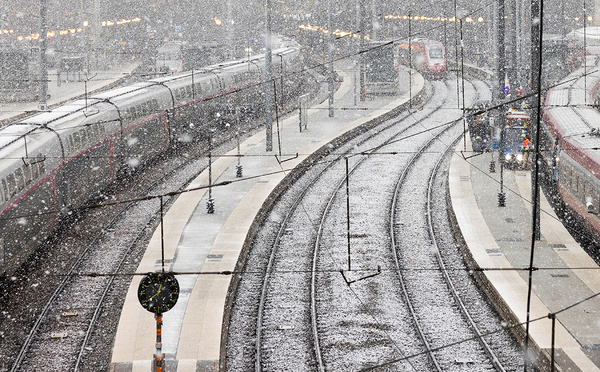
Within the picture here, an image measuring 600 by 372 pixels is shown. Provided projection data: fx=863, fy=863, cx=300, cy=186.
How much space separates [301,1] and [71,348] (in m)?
99.8

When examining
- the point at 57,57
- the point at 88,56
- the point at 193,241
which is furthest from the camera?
the point at 57,57

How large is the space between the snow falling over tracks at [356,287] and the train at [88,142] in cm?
542

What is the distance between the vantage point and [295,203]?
99.8 feet

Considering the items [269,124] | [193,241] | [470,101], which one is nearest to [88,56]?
[470,101]

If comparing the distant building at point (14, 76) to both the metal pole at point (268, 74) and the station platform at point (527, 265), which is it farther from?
the station platform at point (527, 265)

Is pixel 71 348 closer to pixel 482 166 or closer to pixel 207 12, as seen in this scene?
pixel 482 166

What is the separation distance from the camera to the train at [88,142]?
70.8ft

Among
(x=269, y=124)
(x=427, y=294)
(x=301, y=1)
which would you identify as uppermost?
(x=301, y=1)

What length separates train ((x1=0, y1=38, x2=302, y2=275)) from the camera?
2158cm

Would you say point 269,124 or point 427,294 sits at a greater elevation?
point 269,124

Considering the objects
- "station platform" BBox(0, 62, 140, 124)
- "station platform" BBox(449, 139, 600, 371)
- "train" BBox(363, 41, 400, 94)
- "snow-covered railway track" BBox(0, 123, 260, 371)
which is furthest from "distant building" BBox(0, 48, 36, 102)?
"station platform" BBox(449, 139, 600, 371)

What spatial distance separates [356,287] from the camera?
71.1 feet

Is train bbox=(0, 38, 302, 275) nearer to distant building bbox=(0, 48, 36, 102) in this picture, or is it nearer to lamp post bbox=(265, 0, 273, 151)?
lamp post bbox=(265, 0, 273, 151)

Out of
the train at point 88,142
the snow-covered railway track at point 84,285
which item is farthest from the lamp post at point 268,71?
the snow-covered railway track at point 84,285
